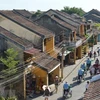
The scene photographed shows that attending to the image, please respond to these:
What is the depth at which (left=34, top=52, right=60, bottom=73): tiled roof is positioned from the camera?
27.4 meters

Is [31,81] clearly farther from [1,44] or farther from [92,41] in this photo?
[92,41]

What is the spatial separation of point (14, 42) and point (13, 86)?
3982 millimetres

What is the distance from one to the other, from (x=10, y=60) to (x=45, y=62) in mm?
4562

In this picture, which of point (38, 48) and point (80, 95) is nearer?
point (80, 95)

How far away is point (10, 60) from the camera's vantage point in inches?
988

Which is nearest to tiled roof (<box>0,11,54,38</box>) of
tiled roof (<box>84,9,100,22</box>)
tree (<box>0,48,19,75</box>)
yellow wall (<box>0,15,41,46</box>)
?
yellow wall (<box>0,15,41,46</box>)

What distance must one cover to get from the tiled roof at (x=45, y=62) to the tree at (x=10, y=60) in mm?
2450

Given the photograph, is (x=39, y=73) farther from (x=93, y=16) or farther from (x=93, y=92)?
(x=93, y=16)

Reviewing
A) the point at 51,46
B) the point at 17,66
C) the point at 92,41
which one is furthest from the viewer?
the point at 92,41

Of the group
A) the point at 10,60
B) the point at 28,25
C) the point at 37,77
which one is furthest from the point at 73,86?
the point at 28,25

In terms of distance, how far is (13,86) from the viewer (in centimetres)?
2570

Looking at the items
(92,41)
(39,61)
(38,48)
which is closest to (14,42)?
(39,61)

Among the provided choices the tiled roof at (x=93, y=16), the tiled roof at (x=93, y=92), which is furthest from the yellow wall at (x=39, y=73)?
the tiled roof at (x=93, y=16)

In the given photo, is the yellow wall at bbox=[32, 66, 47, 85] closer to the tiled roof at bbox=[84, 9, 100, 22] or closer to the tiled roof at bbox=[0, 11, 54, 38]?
the tiled roof at bbox=[0, 11, 54, 38]
